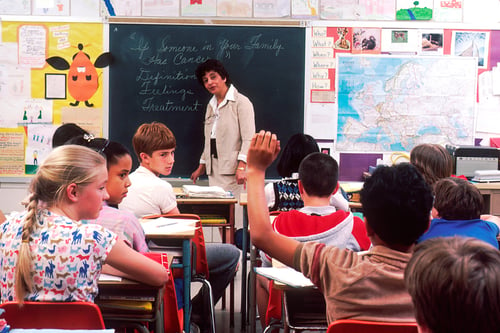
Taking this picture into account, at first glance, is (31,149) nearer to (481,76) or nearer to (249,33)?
(249,33)

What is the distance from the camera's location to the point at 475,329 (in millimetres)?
843

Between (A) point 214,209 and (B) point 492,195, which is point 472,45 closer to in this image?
(B) point 492,195

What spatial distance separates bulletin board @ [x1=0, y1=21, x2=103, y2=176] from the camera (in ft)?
17.4

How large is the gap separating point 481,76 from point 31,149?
13.9 ft

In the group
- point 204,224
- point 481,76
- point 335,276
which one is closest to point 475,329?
point 335,276

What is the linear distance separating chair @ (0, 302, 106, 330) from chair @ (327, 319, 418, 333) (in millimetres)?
651

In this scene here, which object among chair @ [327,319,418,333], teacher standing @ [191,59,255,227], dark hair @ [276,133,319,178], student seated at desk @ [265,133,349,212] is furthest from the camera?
teacher standing @ [191,59,255,227]

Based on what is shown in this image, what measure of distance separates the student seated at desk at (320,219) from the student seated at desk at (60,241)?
2.39ft

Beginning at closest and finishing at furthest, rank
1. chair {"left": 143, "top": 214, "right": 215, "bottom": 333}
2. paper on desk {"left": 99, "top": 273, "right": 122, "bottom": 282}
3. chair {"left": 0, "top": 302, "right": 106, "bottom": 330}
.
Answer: chair {"left": 0, "top": 302, "right": 106, "bottom": 330}, paper on desk {"left": 99, "top": 273, "right": 122, "bottom": 282}, chair {"left": 143, "top": 214, "right": 215, "bottom": 333}

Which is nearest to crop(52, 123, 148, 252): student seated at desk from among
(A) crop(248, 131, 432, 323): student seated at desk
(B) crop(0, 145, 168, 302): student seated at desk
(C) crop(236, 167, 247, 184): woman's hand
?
(B) crop(0, 145, 168, 302): student seated at desk

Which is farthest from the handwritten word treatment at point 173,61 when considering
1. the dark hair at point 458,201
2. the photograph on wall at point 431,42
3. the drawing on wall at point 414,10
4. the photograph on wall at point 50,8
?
the dark hair at point 458,201

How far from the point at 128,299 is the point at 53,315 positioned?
1.57 feet

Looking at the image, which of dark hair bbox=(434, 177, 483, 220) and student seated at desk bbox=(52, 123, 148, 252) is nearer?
student seated at desk bbox=(52, 123, 148, 252)

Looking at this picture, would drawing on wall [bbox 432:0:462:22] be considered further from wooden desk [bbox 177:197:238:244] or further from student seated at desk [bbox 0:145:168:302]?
student seated at desk [bbox 0:145:168:302]
